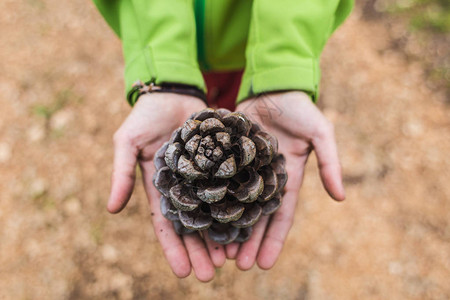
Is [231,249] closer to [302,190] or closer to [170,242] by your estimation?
[170,242]

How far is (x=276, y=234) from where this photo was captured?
211 centimetres

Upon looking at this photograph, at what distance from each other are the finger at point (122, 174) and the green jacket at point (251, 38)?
40 centimetres

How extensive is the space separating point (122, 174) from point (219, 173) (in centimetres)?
62

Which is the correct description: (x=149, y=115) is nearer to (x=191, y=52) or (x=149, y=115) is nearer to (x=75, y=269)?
(x=191, y=52)

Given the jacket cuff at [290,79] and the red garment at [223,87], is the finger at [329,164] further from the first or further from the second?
the red garment at [223,87]

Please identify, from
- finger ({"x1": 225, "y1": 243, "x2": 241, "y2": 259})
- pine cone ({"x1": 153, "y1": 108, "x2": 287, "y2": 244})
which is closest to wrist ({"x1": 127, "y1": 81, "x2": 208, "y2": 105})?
pine cone ({"x1": 153, "y1": 108, "x2": 287, "y2": 244})

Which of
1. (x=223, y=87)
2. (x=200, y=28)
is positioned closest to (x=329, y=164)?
(x=200, y=28)

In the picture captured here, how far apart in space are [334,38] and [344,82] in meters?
0.57

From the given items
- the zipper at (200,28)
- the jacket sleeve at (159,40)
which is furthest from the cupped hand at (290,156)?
the zipper at (200,28)

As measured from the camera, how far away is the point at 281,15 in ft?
7.07

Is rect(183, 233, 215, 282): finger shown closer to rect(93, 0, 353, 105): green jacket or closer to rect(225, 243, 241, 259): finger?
rect(225, 243, 241, 259): finger

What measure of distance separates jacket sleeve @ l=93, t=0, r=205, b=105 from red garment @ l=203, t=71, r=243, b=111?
3.28ft

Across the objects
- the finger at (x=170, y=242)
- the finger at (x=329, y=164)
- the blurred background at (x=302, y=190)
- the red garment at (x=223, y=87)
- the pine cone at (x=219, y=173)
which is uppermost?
the pine cone at (x=219, y=173)

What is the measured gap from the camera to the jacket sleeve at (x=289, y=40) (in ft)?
7.00
